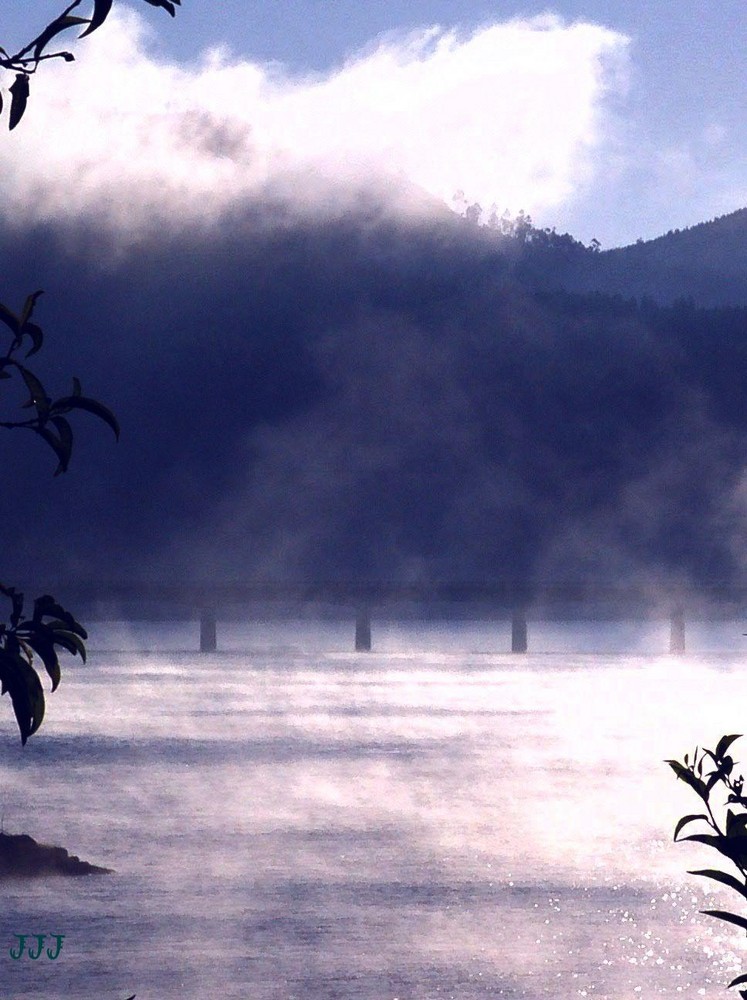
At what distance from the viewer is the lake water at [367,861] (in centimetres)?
1596

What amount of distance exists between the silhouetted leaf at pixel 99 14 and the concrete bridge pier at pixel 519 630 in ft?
444

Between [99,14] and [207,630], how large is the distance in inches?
5446

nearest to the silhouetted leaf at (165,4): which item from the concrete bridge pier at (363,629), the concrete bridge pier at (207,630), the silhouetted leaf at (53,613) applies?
the silhouetted leaf at (53,613)

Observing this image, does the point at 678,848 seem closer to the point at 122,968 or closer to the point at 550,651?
the point at 122,968

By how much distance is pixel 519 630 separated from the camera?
5709 inches

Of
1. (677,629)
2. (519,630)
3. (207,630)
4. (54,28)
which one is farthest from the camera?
(519,630)

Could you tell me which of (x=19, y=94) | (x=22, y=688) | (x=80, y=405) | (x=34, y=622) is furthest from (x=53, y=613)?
(x=19, y=94)

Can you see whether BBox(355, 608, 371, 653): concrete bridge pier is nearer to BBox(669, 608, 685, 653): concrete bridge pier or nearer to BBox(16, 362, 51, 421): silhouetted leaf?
BBox(669, 608, 685, 653): concrete bridge pier

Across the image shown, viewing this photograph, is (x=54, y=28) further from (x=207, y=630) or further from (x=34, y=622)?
(x=207, y=630)

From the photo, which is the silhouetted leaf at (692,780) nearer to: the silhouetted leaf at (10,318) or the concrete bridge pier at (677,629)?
the silhouetted leaf at (10,318)

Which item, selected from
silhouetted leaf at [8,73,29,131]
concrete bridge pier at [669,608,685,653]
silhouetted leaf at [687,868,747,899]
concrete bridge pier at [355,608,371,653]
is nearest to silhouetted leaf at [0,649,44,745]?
silhouetted leaf at [8,73,29,131]

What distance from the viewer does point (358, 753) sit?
4612 centimetres

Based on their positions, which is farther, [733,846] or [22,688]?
[733,846]

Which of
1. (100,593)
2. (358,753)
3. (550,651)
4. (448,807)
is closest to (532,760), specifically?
(358,753)
